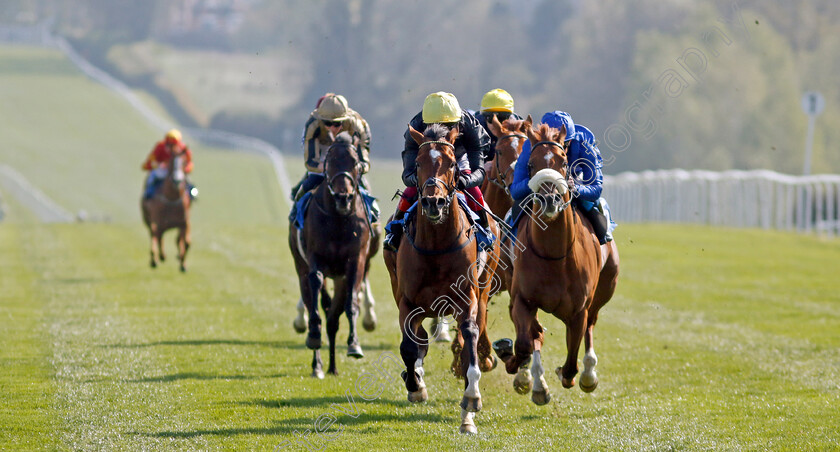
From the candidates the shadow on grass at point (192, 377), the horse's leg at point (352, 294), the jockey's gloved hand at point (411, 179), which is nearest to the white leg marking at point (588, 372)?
the jockey's gloved hand at point (411, 179)

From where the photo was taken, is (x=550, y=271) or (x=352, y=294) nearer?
(x=550, y=271)

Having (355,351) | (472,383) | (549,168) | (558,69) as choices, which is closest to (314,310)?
(355,351)

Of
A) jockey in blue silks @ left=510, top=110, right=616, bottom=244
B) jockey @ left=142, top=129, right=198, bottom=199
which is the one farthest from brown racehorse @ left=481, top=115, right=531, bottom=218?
jockey @ left=142, top=129, right=198, bottom=199

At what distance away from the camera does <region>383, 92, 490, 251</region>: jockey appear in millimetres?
7676

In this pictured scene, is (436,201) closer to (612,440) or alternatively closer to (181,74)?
(612,440)

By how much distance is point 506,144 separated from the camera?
9.24m

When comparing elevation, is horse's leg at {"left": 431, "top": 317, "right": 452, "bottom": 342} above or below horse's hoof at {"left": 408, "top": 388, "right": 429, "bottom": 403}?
below

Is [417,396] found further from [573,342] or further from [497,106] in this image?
[497,106]

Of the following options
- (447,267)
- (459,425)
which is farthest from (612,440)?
(447,267)

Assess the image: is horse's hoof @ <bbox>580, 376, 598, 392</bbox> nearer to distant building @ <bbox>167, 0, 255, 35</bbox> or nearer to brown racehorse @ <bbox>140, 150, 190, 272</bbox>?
brown racehorse @ <bbox>140, 150, 190, 272</bbox>

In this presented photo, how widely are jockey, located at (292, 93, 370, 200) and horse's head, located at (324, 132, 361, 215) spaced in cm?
73

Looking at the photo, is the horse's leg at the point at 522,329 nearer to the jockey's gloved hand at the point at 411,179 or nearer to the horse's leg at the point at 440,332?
the jockey's gloved hand at the point at 411,179

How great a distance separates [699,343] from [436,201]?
591 cm

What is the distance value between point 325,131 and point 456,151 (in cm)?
229
